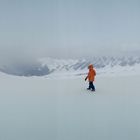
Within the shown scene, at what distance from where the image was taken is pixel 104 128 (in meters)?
9.33

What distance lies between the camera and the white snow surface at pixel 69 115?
8961 millimetres

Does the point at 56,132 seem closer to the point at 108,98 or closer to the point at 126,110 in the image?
the point at 126,110

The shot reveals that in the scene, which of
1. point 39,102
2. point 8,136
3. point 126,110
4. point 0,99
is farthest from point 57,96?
point 8,136

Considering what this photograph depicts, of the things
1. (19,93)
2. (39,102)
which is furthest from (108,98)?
(19,93)

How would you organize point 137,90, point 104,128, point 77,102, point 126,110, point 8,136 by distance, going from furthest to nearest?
1. point 137,90
2. point 77,102
3. point 126,110
4. point 104,128
5. point 8,136

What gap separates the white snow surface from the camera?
896cm

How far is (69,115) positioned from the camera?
1075 cm

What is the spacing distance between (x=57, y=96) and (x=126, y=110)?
389 cm

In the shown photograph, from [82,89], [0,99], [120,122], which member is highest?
[82,89]

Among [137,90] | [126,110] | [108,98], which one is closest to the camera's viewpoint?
[126,110]

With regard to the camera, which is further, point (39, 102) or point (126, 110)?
point (39, 102)

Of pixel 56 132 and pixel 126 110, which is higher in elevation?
pixel 126 110

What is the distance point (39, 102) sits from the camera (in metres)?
12.8

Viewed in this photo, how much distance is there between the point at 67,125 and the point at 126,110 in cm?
288
